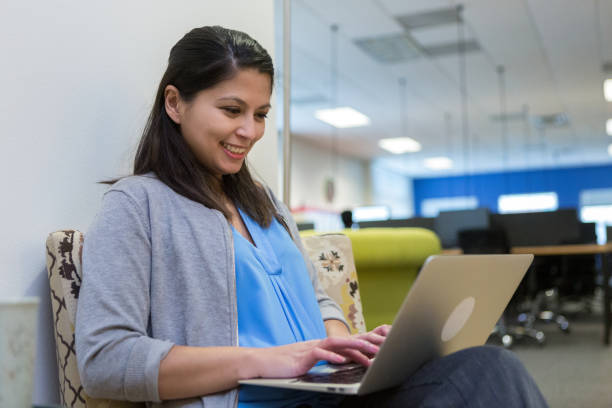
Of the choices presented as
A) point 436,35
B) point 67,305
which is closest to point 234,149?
point 67,305

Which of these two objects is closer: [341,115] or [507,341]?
[507,341]

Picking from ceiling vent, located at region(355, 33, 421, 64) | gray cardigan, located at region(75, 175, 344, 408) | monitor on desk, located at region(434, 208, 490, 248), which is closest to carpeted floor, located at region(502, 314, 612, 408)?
monitor on desk, located at region(434, 208, 490, 248)

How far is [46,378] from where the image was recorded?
1.17 meters

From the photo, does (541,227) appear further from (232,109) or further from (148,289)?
(148,289)

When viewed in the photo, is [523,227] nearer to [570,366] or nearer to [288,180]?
[570,366]

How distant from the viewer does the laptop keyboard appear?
0.91 m

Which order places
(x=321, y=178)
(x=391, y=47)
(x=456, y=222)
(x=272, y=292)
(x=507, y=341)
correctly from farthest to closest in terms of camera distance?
(x=321, y=178) → (x=391, y=47) → (x=456, y=222) → (x=507, y=341) → (x=272, y=292)

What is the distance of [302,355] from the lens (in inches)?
39.6

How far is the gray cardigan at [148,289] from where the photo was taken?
971 millimetres

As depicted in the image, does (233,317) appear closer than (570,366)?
Yes

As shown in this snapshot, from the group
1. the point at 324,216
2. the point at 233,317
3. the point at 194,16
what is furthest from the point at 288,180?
the point at 324,216

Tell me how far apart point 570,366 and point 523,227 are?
207 cm

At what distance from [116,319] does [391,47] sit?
236 inches

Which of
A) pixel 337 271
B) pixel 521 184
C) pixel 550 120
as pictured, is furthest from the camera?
pixel 521 184
